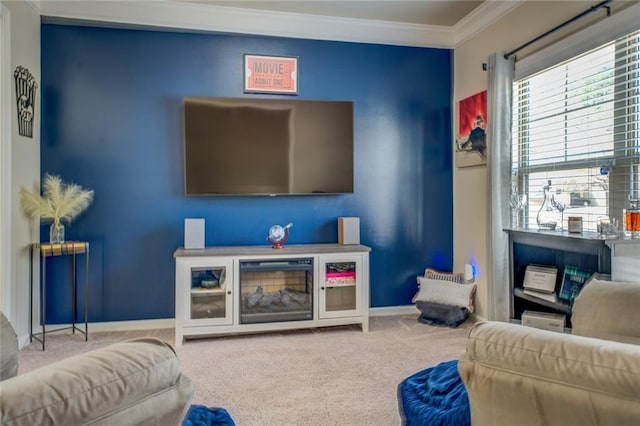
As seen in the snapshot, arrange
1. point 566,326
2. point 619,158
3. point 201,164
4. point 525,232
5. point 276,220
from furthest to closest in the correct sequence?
point 276,220 → point 201,164 → point 525,232 → point 566,326 → point 619,158

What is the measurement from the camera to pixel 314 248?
3.50m

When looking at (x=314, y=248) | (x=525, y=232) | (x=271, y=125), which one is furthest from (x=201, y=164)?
(x=525, y=232)

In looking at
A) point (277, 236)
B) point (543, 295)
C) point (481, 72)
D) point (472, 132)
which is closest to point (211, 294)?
point (277, 236)

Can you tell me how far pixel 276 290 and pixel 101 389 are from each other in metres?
2.54

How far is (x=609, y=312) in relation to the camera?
154cm

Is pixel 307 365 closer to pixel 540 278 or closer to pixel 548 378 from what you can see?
pixel 540 278

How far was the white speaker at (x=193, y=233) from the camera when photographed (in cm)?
338

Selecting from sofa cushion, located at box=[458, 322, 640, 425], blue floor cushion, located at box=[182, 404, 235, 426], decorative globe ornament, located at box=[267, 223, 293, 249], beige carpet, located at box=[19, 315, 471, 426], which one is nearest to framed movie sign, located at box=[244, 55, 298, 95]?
decorative globe ornament, located at box=[267, 223, 293, 249]

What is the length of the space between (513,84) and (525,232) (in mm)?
1219

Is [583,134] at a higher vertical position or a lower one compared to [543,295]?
higher

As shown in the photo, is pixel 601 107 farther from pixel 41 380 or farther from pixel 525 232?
pixel 41 380

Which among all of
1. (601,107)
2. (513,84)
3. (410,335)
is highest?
(513,84)

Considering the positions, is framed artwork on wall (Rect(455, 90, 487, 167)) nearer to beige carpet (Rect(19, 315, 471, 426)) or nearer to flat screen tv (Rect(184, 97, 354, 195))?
flat screen tv (Rect(184, 97, 354, 195))

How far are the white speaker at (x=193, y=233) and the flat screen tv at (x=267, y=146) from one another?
0.26 metres
